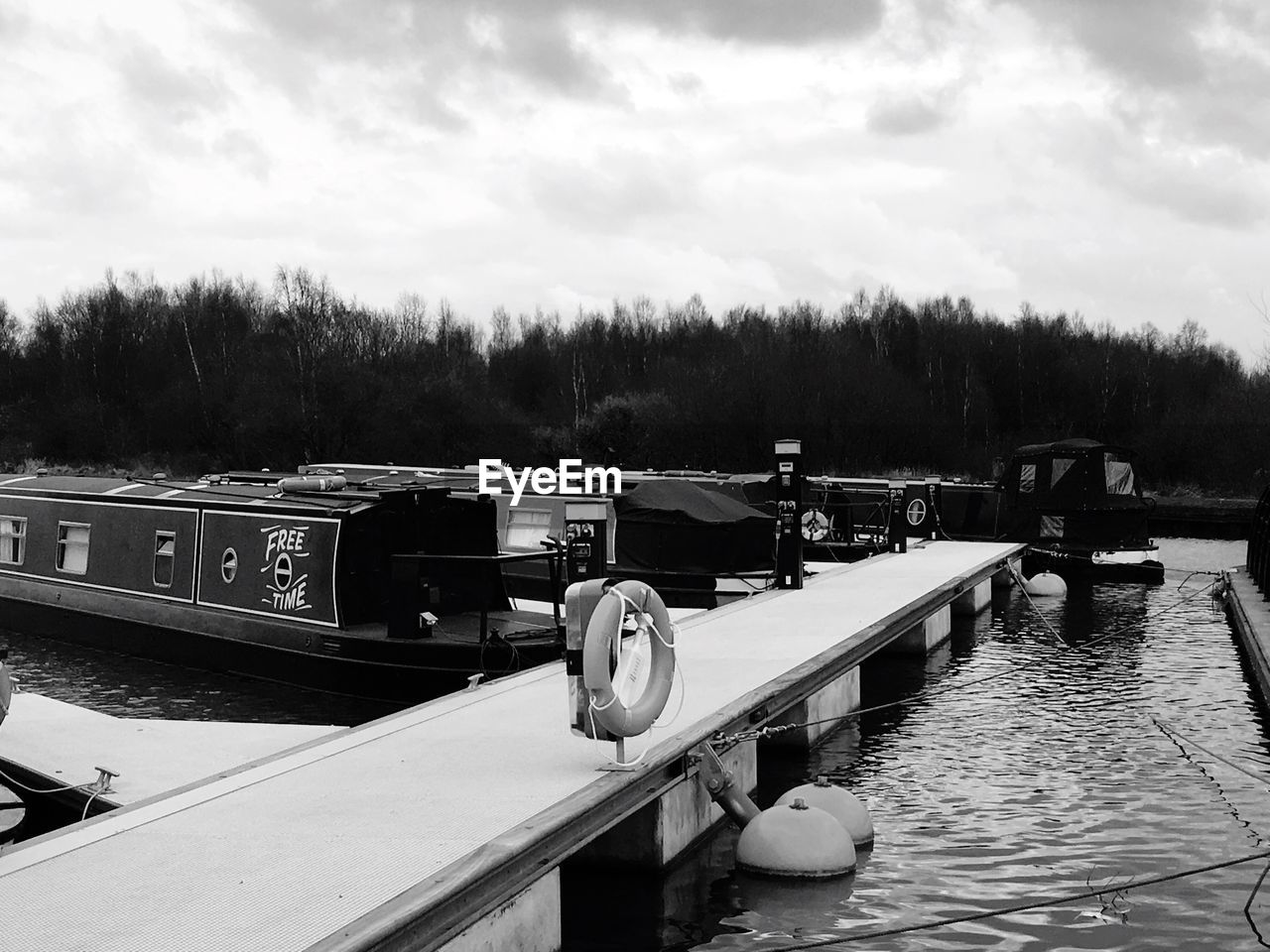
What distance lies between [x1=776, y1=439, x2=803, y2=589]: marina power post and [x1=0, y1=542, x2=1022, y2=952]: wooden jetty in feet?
19.5

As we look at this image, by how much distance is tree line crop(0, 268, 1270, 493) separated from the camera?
58969mm

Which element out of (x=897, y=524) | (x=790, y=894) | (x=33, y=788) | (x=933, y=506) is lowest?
(x=790, y=894)

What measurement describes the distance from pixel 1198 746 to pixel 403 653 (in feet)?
24.6

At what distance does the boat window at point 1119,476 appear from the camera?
28.4m

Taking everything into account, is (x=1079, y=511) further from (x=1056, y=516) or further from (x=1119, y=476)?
(x=1119, y=476)

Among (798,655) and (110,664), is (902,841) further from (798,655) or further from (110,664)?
(110,664)

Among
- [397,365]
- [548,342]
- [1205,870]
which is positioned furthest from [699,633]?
[548,342]

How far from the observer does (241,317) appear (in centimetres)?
8262

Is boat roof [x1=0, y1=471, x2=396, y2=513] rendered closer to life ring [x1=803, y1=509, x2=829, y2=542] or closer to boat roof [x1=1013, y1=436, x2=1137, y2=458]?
life ring [x1=803, y1=509, x2=829, y2=542]

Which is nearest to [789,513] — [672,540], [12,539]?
[672,540]

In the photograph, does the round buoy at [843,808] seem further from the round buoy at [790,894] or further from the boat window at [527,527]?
the boat window at [527,527]

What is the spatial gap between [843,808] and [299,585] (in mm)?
8209

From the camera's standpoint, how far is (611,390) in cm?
7894

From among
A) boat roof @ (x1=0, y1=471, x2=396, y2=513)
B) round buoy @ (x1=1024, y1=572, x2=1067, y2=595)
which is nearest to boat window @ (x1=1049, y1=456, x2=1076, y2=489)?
round buoy @ (x1=1024, y1=572, x2=1067, y2=595)
